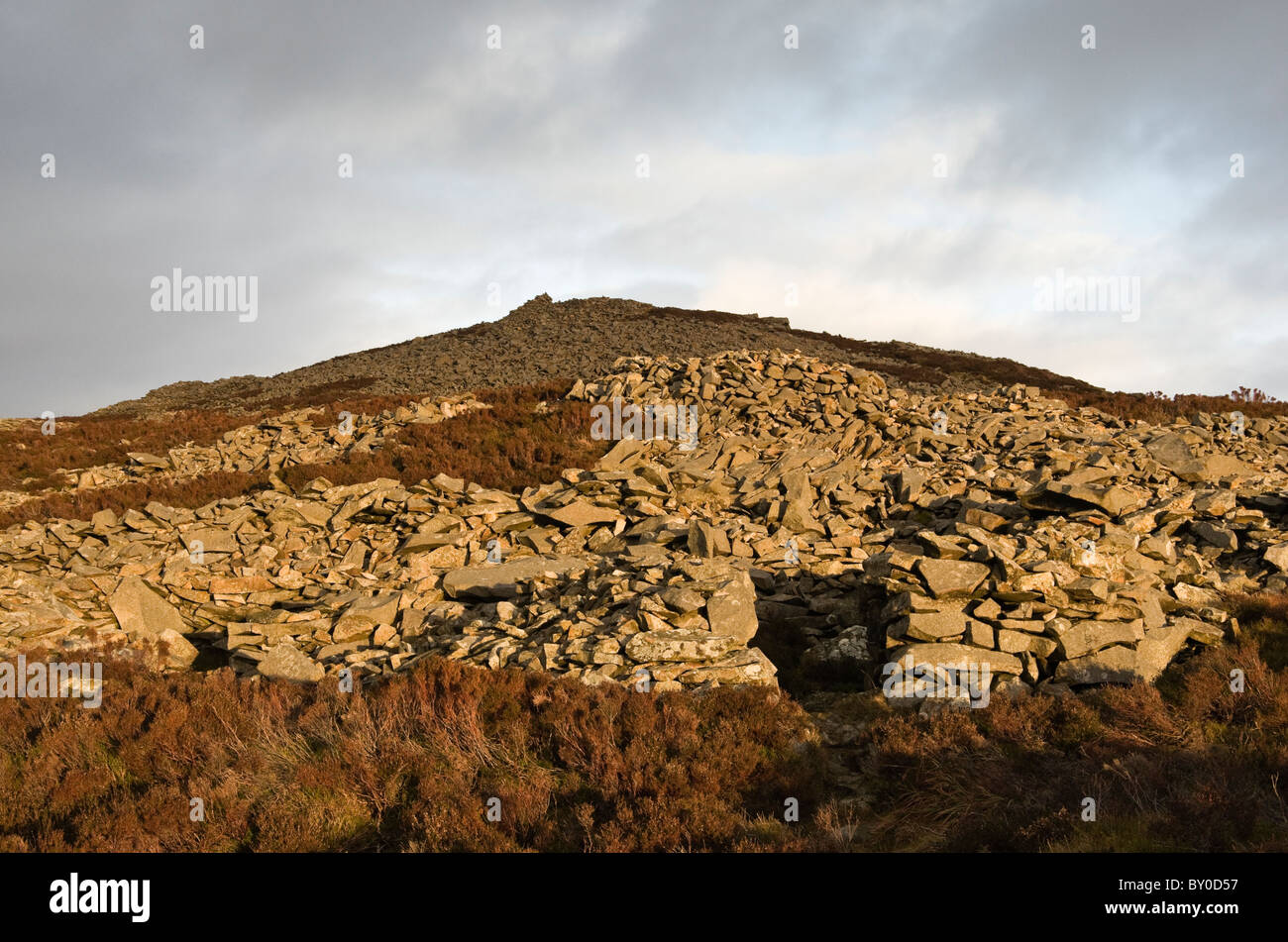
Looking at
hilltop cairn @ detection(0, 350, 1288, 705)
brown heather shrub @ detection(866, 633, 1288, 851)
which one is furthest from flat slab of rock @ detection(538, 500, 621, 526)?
brown heather shrub @ detection(866, 633, 1288, 851)

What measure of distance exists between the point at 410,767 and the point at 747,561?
765 centimetres

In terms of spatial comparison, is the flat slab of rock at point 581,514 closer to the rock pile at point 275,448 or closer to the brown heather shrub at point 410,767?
the brown heather shrub at point 410,767

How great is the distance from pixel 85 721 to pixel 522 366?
44895mm

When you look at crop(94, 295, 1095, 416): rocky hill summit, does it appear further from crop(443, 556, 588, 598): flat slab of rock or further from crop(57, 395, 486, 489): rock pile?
crop(443, 556, 588, 598): flat slab of rock

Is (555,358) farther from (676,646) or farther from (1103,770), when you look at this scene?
(1103,770)

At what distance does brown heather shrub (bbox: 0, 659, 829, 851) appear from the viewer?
613cm

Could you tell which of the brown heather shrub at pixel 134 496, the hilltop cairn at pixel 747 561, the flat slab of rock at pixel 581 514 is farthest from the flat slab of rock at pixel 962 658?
the brown heather shrub at pixel 134 496

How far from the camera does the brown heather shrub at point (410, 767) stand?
20.1 feet

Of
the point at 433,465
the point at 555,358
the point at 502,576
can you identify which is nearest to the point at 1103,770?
the point at 502,576

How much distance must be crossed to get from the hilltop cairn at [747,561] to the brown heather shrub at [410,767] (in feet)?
3.15

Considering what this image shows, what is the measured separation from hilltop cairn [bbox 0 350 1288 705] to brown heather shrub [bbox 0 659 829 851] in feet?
3.15

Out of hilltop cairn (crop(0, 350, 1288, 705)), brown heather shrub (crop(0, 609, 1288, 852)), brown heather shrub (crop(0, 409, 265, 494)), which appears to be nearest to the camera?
brown heather shrub (crop(0, 609, 1288, 852))
